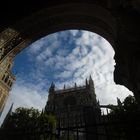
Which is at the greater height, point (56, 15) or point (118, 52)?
point (56, 15)

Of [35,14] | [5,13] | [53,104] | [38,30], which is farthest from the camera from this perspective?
[53,104]

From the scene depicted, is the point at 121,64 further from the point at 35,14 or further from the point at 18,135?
the point at 35,14

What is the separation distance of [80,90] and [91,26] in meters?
74.2

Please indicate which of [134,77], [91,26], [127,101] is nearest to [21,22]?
[91,26]

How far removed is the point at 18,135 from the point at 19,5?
15.0 feet

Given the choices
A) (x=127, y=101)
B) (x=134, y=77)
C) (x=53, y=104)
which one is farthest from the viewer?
(x=53, y=104)

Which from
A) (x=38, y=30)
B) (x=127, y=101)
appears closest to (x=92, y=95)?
(x=127, y=101)

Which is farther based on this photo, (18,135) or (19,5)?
(19,5)

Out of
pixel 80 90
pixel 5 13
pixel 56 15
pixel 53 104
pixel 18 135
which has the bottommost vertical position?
pixel 18 135

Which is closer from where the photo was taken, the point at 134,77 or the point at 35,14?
the point at 134,77

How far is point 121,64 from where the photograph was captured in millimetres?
4461

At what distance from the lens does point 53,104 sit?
75.6 meters

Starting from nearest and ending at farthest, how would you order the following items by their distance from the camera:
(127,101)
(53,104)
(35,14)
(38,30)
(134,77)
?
(134,77)
(35,14)
(38,30)
(127,101)
(53,104)

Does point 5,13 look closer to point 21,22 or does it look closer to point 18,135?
point 21,22
